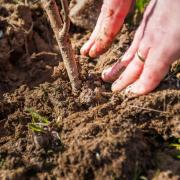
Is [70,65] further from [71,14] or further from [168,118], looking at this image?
[71,14]

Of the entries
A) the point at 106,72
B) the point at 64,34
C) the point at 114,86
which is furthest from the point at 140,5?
the point at 64,34

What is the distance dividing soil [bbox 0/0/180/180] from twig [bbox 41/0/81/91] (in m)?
0.08

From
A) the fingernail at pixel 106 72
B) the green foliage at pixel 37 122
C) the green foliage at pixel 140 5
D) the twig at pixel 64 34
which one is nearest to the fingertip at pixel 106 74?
the fingernail at pixel 106 72

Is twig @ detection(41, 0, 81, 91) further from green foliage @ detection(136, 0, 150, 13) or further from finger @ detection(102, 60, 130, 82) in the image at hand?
green foliage @ detection(136, 0, 150, 13)

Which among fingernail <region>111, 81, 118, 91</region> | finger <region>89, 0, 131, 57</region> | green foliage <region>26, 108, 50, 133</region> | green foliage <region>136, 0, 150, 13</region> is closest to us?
green foliage <region>26, 108, 50, 133</region>

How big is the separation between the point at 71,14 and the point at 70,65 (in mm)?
934

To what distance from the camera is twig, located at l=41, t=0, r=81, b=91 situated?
196 centimetres

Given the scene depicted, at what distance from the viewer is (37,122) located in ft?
6.73

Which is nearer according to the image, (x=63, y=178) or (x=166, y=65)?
(x=63, y=178)

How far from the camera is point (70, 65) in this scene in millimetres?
2170

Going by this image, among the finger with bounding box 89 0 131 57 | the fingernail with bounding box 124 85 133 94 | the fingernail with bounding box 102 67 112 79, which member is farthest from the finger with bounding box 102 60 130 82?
the finger with bounding box 89 0 131 57

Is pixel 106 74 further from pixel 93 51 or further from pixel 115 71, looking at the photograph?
pixel 93 51

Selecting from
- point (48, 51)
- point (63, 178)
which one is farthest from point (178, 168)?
point (48, 51)

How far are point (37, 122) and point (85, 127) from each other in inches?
12.4
